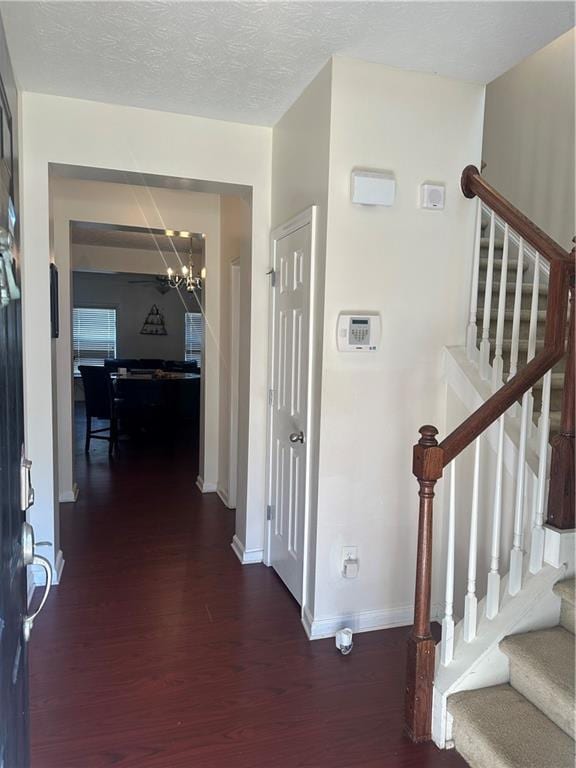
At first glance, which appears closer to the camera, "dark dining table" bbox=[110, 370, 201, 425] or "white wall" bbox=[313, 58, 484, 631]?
"white wall" bbox=[313, 58, 484, 631]

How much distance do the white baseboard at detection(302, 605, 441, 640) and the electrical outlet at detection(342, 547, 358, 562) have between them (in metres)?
0.29

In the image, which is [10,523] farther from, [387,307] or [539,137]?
[539,137]

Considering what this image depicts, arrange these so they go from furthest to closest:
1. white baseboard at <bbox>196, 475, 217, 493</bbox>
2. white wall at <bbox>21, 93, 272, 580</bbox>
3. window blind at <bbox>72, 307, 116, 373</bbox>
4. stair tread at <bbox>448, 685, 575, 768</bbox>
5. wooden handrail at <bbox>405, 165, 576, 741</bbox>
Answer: window blind at <bbox>72, 307, 116, 373</bbox>, white baseboard at <bbox>196, 475, 217, 493</bbox>, white wall at <bbox>21, 93, 272, 580</bbox>, wooden handrail at <bbox>405, 165, 576, 741</bbox>, stair tread at <bbox>448, 685, 575, 768</bbox>

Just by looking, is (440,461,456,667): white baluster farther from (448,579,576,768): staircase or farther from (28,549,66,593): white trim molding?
(28,549,66,593): white trim molding

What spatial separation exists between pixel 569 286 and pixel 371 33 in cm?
128

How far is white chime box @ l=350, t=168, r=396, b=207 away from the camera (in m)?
2.34

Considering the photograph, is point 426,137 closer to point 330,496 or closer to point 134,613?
point 330,496

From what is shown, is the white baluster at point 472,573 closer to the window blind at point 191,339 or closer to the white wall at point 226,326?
the white wall at point 226,326

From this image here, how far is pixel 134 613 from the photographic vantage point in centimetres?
266

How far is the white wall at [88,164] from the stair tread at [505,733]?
2.10 meters

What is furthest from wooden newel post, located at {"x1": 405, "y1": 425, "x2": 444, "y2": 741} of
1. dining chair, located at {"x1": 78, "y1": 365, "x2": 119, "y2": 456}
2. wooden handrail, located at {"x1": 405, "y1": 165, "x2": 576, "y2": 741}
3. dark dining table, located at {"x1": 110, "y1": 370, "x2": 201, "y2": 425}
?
dark dining table, located at {"x1": 110, "y1": 370, "x2": 201, "y2": 425}

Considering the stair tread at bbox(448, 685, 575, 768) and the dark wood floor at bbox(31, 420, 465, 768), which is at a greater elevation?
the stair tread at bbox(448, 685, 575, 768)

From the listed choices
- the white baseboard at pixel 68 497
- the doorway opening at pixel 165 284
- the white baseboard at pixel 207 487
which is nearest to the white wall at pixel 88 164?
the doorway opening at pixel 165 284

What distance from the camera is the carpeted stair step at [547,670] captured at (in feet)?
5.33
